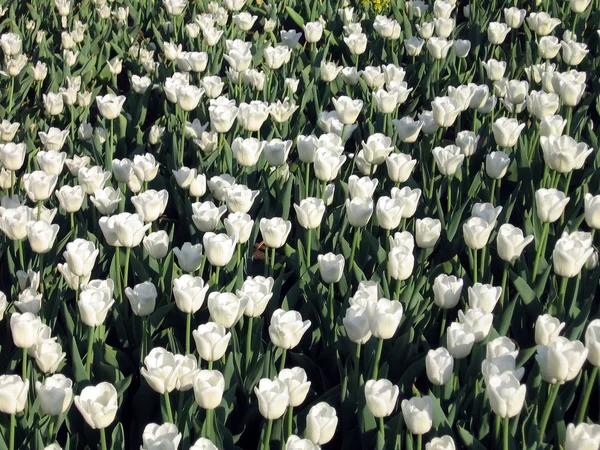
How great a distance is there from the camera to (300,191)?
306 cm

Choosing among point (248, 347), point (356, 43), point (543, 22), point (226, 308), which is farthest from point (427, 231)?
point (543, 22)

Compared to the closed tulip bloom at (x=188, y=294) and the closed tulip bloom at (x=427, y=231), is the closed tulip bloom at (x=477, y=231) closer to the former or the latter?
the closed tulip bloom at (x=427, y=231)

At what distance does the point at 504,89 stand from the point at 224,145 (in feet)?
4.25

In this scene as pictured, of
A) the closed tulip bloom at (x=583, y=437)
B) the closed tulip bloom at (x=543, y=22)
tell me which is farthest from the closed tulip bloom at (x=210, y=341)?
the closed tulip bloom at (x=543, y=22)

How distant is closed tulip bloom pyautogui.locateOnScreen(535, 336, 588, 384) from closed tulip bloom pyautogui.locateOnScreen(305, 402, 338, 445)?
487 millimetres

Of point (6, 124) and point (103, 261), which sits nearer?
point (103, 261)

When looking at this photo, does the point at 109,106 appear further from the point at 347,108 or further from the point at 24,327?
the point at 24,327

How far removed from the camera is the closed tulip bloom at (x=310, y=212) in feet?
8.38

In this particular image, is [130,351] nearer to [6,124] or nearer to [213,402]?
[213,402]

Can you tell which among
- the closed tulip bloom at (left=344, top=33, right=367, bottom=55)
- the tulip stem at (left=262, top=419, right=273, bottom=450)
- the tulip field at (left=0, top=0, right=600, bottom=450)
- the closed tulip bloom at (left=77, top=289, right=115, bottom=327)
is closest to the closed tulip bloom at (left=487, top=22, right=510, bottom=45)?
the tulip field at (left=0, top=0, right=600, bottom=450)

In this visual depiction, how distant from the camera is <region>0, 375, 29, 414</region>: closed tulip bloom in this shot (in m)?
1.83

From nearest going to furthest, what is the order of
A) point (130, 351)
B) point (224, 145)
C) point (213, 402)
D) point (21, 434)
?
1. point (213, 402)
2. point (21, 434)
3. point (130, 351)
4. point (224, 145)

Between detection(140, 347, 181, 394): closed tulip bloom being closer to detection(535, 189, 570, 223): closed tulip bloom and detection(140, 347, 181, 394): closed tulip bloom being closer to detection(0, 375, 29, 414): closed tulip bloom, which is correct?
detection(0, 375, 29, 414): closed tulip bloom

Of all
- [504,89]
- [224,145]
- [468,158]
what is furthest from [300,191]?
[504,89]
